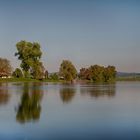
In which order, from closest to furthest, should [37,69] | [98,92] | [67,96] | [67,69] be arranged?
[67,96] → [98,92] → [37,69] → [67,69]

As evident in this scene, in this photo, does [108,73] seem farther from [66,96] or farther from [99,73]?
[66,96]

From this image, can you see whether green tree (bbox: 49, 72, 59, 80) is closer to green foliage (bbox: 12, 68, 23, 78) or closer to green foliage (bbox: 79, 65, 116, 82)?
green foliage (bbox: 12, 68, 23, 78)

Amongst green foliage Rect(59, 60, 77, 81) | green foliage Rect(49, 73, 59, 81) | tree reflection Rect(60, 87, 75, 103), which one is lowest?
tree reflection Rect(60, 87, 75, 103)

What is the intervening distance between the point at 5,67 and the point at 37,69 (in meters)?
11.9

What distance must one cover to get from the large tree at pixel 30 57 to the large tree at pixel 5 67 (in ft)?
24.7

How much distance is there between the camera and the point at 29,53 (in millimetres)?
67562

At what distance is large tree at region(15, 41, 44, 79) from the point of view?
67375 mm

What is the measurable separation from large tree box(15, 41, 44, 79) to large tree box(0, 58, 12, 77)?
752 centimetres

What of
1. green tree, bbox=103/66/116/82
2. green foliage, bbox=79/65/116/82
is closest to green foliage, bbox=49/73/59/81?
green foliage, bbox=79/65/116/82

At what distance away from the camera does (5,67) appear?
249 ft

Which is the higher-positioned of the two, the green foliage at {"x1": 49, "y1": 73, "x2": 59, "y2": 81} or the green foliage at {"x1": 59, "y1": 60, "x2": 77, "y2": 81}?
the green foliage at {"x1": 59, "y1": 60, "x2": 77, "y2": 81}

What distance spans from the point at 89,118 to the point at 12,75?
66316 mm

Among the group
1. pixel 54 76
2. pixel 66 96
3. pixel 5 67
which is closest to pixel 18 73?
pixel 5 67

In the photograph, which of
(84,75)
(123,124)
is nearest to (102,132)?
(123,124)
